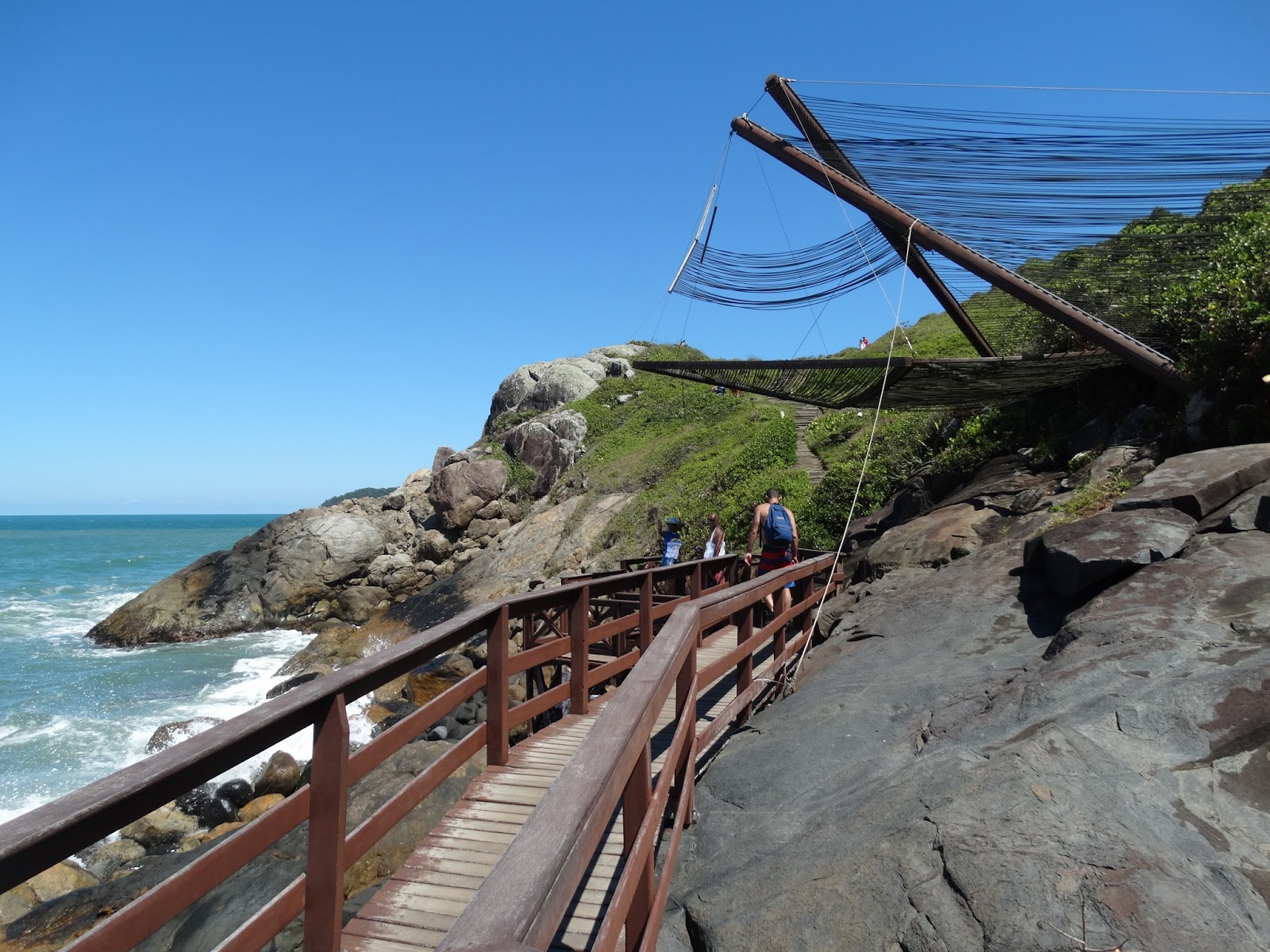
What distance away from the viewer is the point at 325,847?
2922 millimetres

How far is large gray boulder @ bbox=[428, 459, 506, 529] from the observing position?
96.0 ft

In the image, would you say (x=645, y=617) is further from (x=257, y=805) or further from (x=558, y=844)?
(x=257, y=805)

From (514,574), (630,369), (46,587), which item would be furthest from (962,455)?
(46,587)

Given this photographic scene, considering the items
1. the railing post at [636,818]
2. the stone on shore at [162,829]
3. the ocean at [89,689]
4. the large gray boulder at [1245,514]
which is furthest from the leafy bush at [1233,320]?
the stone on shore at [162,829]

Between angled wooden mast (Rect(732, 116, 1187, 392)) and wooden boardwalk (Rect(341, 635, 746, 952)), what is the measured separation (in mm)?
7654

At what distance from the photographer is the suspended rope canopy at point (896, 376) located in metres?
10.3

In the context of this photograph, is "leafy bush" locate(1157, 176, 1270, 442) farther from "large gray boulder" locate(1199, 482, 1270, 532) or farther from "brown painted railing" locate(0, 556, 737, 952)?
"brown painted railing" locate(0, 556, 737, 952)

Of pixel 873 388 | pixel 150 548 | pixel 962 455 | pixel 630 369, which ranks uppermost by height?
pixel 630 369

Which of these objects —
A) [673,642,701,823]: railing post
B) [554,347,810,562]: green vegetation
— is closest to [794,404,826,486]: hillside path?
[554,347,810,562]: green vegetation

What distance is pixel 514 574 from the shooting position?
23953 millimetres

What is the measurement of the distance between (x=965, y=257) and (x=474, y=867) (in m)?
9.99

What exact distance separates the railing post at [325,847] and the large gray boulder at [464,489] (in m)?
26.7

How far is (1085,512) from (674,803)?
6.13 m

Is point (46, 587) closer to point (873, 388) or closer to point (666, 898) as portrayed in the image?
point (873, 388)
